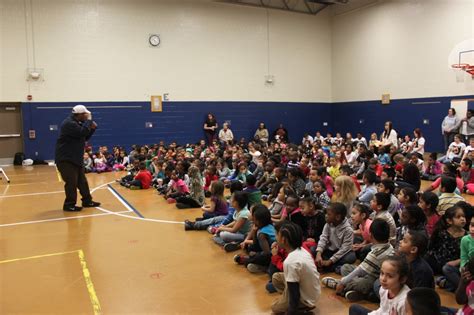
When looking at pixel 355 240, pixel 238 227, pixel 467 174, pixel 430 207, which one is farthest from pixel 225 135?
pixel 430 207

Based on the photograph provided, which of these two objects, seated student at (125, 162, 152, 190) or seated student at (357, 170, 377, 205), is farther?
seated student at (125, 162, 152, 190)

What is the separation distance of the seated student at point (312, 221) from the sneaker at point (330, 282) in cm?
82

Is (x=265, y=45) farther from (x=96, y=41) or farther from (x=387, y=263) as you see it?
(x=387, y=263)

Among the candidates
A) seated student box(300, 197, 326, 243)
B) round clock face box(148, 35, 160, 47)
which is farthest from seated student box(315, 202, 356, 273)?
round clock face box(148, 35, 160, 47)

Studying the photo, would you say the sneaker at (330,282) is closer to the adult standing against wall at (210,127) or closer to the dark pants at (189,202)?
the dark pants at (189,202)

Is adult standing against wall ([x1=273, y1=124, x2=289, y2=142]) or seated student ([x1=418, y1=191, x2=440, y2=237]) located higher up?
adult standing against wall ([x1=273, y1=124, x2=289, y2=142])

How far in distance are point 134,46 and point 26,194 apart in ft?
31.6

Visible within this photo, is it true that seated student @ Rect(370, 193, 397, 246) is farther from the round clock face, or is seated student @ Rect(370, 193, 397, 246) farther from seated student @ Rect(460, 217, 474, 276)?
the round clock face

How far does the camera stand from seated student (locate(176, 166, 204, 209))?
25.9 ft

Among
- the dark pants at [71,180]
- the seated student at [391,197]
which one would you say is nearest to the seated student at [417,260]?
the seated student at [391,197]

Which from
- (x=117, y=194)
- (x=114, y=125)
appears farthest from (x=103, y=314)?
(x=114, y=125)

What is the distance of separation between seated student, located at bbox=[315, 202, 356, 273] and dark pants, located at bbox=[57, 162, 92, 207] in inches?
199

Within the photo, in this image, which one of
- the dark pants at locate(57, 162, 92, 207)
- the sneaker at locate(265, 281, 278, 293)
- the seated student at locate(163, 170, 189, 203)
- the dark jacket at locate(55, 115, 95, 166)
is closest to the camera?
the sneaker at locate(265, 281, 278, 293)

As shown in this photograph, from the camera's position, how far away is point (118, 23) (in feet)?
56.4
